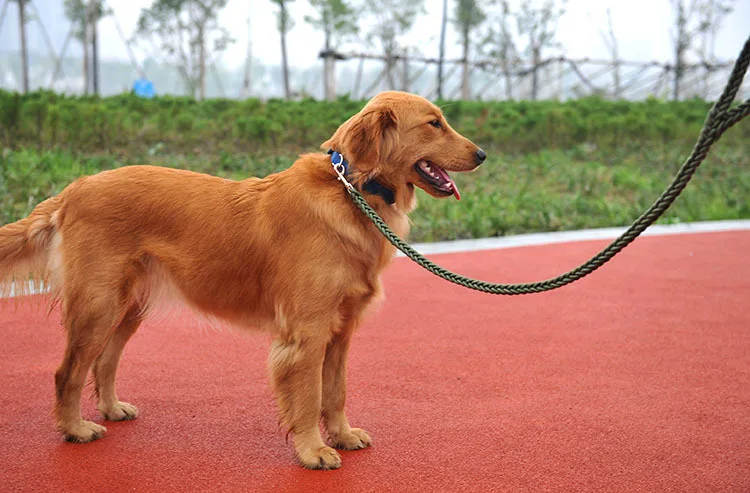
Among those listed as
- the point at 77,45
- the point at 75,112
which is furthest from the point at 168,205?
the point at 77,45

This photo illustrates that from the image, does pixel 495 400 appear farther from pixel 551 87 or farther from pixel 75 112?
pixel 551 87

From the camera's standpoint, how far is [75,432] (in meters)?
3.63

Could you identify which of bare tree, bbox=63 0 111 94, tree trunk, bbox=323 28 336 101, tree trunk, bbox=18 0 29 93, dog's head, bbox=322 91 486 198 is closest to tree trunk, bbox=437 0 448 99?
tree trunk, bbox=323 28 336 101

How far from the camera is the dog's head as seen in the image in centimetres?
350

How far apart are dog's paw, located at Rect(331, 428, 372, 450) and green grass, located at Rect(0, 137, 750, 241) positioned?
5861 mm

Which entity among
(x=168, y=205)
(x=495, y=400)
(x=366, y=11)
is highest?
(x=366, y=11)

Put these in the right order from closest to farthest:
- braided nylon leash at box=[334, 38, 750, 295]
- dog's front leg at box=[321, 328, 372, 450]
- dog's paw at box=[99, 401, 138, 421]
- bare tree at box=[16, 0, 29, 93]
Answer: braided nylon leash at box=[334, 38, 750, 295], dog's front leg at box=[321, 328, 372, 450], dog's paw at box=[99, 401, 138, 421], bare tree at box=[16, 0, 29, 93]

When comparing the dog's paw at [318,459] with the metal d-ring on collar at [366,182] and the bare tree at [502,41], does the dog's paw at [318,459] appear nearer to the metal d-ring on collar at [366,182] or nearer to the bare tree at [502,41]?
the metal d-ring on collar at [366,182]

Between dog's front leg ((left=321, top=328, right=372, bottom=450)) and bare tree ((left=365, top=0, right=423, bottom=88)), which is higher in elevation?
bare tree ((left=365, top=0, right=423, bottom=88))

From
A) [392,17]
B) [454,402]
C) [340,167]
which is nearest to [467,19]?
[392,17]

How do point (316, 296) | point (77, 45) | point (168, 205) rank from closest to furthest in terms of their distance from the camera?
point (316, 296) → point (168, 205) → point (77, 45)

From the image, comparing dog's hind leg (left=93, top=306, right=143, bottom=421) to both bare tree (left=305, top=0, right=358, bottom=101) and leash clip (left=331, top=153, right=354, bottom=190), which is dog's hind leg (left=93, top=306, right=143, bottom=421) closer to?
leash clip (left=331, top=153, right=354, bottom=190)

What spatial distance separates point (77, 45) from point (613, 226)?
19863 millimetres

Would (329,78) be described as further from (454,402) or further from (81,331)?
(81,331)
